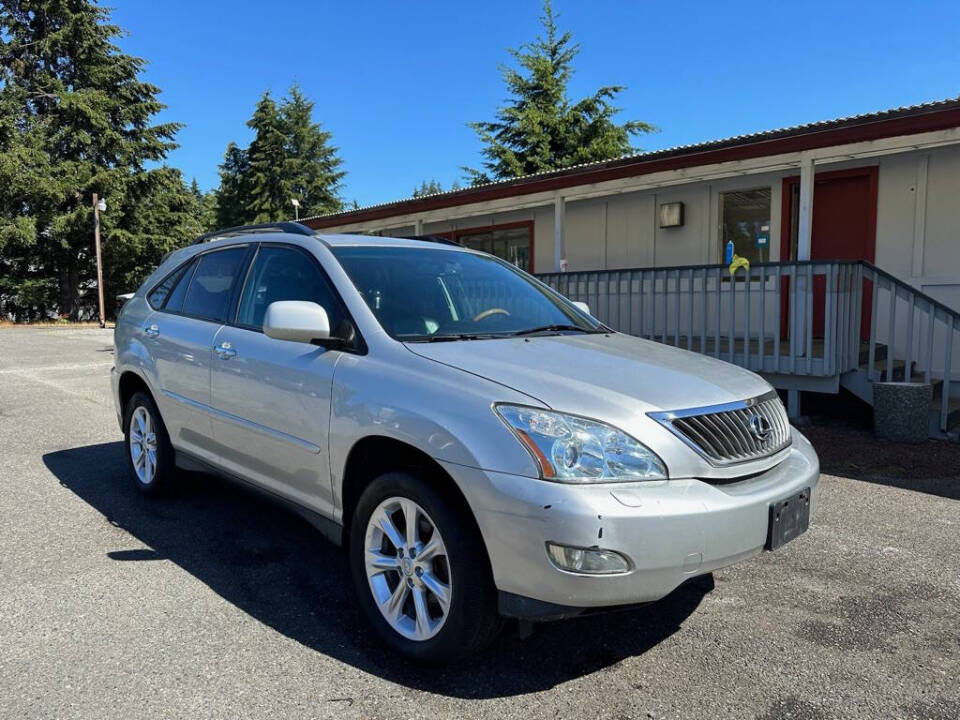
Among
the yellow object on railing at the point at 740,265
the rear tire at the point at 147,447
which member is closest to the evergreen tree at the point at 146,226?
the rear tire at the point at 147,447

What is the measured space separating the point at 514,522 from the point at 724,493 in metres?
0.76

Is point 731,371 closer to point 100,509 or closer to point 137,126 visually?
point 100,509

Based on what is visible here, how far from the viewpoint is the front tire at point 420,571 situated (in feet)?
7.74

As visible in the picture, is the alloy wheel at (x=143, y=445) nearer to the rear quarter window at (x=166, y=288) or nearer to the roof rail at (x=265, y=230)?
the rear quarter window at (x=166, y=288)

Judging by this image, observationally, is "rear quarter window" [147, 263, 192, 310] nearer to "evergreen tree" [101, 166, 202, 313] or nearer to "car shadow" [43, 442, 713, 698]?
"car shadow" [43, 442, 713, 698]

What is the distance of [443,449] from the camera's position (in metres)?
2.39

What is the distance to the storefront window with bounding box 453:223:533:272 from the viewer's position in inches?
510

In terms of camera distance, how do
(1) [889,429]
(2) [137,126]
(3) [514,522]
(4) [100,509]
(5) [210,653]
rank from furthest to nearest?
1. (2) [137,126]
2. (1) [889,429]
3. (4) [100,509]
4. (5) [210,653]
5. (3) [514,522]

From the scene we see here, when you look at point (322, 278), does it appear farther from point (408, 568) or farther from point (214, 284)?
point (408, 568)

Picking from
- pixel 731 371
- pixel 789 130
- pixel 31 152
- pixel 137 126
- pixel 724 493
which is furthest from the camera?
pixel 137 126

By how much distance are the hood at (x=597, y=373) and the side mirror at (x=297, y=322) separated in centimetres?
41

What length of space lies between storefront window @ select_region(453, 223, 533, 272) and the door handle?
30.0 feet

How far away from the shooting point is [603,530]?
2.14 m

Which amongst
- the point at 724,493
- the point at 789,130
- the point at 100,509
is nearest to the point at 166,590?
the point at 100,509
